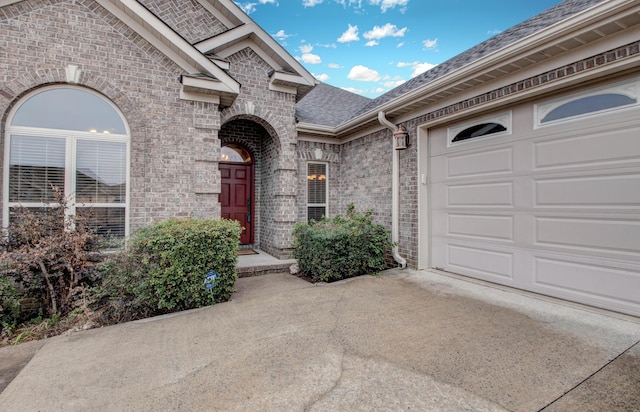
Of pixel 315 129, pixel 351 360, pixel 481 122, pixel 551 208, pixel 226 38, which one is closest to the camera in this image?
pixel 351 360

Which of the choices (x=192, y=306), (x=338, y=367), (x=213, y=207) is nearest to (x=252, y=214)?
(x=213, y=207)

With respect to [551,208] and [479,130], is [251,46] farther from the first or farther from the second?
[551,208]

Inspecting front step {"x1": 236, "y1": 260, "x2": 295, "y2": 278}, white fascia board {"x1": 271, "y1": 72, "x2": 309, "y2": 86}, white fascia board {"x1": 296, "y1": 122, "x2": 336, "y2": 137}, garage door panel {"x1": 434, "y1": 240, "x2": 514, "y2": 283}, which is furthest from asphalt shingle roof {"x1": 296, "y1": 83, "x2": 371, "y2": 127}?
garage door panel {"x1": 434, "y1": 240, "x2": 514, "y2": 283}

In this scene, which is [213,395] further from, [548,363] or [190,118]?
[190,118]

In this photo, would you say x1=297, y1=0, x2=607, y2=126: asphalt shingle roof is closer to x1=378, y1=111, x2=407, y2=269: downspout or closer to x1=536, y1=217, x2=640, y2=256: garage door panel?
x1=378, y1=111, x2=407, y2=269: downspout

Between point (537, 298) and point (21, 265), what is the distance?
648cm

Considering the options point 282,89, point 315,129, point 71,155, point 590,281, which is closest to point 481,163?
point 590,281

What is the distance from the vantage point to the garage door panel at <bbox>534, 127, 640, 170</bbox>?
11.1ft

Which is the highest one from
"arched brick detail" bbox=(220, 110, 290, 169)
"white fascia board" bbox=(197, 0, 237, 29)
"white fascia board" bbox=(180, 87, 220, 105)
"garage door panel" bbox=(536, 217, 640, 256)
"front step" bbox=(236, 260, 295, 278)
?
"white fascia board" bbox=(197, 0, 237, 29)

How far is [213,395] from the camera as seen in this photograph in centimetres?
219

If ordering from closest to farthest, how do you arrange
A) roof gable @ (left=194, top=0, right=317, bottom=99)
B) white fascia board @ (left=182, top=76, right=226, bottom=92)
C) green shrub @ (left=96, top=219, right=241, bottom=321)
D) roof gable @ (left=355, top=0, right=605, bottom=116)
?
green shrub @ (left=96, top=219, right=241, bottom=321), roof gable @ (left=355, top=0, right=605, bottom=116), white fascia board @ (left=182, top=76, right=226, bottom=92), roof gable @ (left=194, top=0, right=317, bottom=99)

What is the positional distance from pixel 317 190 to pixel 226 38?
396 centimetres

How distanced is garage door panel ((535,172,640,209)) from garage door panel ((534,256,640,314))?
70cm

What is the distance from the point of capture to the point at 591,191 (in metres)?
3.68
